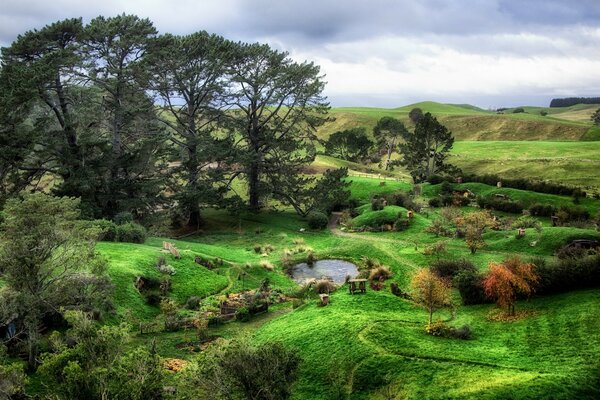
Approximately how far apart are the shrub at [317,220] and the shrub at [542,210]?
68.3 feet

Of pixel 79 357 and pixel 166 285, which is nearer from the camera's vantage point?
pixel 79 357

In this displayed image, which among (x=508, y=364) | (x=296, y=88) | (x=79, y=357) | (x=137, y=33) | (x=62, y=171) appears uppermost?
(x=137, y=33)

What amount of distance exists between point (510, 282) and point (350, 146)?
2699 inches

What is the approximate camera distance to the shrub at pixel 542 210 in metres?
47.7

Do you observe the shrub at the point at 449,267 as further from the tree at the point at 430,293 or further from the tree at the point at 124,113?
the tree at the point at 124,113

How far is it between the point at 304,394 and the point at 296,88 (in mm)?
40934

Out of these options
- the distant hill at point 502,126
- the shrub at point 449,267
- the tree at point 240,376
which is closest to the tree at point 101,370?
the tree at point 240,376

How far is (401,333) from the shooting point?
66.1ft

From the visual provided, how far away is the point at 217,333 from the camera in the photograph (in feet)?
79.6

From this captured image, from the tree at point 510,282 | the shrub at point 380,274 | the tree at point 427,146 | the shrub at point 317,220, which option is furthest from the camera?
the tree at point 427,146

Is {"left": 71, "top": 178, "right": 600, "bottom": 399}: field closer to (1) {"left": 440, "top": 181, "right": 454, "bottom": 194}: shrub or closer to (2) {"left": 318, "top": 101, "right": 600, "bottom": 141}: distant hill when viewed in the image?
(1) {"left": 440, "top": 181, "right": 454, "bottom": 194}: shrub

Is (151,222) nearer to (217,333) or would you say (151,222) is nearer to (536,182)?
(217,333)

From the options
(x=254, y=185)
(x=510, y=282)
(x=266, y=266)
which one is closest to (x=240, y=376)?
(x=510, y=282)

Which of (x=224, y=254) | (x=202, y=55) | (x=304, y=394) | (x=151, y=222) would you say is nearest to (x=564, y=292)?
(x=304, y=394)
